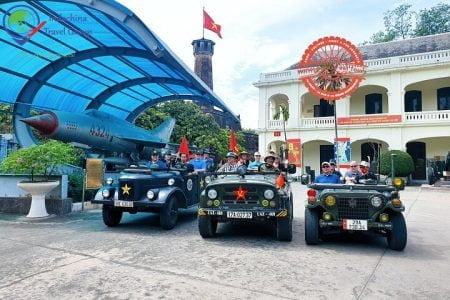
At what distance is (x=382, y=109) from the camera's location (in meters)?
24.9

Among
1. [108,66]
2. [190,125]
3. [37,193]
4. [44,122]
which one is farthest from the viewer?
[190,125]

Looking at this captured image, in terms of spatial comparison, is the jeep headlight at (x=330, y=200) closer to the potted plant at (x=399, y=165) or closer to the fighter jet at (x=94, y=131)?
the fighter jet at (x=94, y=131)

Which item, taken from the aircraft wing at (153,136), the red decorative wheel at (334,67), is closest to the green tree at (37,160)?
the aircraft wing at (153,136)

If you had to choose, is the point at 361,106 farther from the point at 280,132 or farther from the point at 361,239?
the point at 361,239

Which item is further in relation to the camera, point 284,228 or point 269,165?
point 269,165

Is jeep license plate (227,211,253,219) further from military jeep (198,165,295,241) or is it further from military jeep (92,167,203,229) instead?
military jeep (92,167,203,229)

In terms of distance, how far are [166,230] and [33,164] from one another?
396 cm

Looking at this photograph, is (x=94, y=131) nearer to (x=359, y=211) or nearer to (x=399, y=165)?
(x=359, y=211)

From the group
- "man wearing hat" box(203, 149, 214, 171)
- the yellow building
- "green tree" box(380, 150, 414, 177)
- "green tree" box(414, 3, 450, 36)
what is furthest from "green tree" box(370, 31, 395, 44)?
"man wearing hat" box(203, 149, 214, 171)

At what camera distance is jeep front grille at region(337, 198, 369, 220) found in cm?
545

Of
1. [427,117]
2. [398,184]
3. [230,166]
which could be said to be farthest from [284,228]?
[427,117]

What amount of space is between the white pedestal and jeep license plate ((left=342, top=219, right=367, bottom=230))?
22.7 ft

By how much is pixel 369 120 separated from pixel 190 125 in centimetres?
1735

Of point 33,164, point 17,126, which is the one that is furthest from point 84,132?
point 33,164
